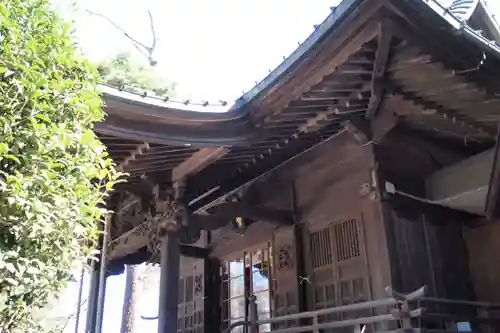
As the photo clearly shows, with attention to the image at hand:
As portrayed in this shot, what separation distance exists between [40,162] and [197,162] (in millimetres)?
3753

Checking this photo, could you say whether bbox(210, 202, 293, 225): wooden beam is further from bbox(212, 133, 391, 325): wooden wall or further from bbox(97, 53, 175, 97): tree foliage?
bbox(97, 53, 175, 97): tree foliage

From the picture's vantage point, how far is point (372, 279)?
6328mm

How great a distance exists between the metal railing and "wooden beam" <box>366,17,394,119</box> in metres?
2.10

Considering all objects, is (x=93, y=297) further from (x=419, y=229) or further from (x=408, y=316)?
(x=408, y=316)

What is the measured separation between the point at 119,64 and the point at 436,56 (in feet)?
39.2

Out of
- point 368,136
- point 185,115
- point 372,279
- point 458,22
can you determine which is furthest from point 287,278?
point 458,22

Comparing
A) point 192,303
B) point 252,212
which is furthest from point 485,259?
point 192,303

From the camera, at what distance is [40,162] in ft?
A: 8.70

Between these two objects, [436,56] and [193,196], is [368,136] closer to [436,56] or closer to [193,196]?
[436,56]

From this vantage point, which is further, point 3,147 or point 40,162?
point 40,162

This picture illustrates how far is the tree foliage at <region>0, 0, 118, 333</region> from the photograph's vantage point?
250cm

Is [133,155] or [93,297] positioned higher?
[133,155]

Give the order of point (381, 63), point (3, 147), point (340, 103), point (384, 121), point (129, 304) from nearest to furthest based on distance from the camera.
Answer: point (3, 147), point (381, 63), point (340, 103), point (384, 121), point (129, 304)

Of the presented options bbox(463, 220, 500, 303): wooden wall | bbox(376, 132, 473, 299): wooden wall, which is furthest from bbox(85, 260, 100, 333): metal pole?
bbox(463, 220, 500, 303): wooden wall
